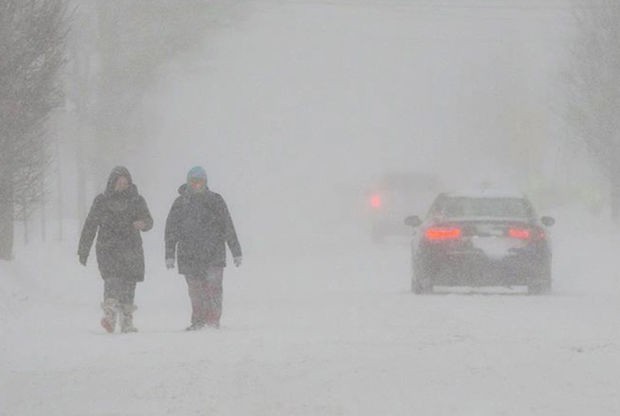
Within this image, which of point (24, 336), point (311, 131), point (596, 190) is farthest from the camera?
point (311, 131)

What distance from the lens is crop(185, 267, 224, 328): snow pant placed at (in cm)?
1642

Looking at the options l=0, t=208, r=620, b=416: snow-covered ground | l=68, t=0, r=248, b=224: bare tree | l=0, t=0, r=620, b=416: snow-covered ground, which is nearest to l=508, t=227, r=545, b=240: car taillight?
l=0, t=208, r=620, b=416: snow-covered ground

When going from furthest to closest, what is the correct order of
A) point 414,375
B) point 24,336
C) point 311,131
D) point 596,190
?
1. point 311,131
2. point 596,190
3. point 24,336
4. point 414,375

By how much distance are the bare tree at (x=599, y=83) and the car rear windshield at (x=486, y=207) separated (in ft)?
72.1

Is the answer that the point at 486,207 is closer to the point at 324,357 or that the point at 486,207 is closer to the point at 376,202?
the point at 324,357

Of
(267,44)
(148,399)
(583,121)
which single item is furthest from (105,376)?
(267,44)

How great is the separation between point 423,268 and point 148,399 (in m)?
11.4

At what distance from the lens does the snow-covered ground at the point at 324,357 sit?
10.6 metres

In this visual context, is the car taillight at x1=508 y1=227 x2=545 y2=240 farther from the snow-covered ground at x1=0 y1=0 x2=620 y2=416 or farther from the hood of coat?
the hood of coat

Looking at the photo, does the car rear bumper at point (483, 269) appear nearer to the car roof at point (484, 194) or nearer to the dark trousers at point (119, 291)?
the car roof at point (484, 194)

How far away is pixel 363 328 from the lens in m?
15.9

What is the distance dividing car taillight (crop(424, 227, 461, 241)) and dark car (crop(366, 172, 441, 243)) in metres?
19.0

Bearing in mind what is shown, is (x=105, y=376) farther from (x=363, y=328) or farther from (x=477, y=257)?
(x=477, y=257)

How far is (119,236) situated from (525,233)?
271 inches
